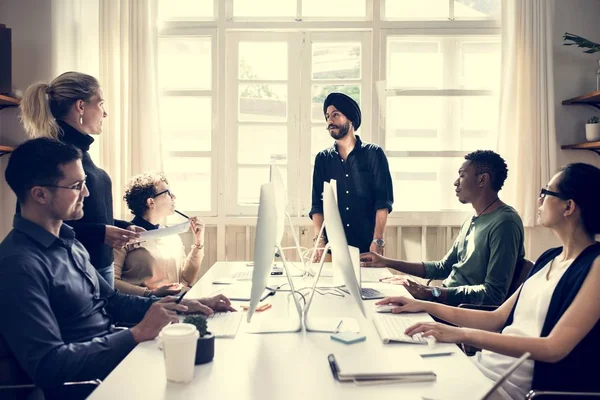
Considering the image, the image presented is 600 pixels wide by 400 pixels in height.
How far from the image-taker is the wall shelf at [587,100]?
3.55 metres

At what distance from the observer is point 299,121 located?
4.01m

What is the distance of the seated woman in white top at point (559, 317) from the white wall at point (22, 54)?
9.24ft

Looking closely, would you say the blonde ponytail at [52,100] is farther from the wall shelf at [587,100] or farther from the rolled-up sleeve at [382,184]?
the wall shelf at [587,100]

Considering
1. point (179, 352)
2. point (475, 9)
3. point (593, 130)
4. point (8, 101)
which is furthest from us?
point (475, 9)

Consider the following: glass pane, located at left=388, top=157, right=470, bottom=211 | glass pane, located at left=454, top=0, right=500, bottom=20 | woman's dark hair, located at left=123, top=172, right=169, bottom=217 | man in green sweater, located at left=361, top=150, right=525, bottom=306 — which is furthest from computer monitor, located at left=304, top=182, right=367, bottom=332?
glass pane, located at left=454, top=0, right=500, bottom=20

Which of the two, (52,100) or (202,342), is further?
(52,100)

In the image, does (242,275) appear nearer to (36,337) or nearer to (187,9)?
(36,337)

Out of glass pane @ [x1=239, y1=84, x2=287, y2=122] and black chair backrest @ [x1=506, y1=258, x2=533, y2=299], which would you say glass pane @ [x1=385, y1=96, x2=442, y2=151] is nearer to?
glass pane @ [x1=239, y1=84, x2=287, y2=122]

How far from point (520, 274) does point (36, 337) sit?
1.84m

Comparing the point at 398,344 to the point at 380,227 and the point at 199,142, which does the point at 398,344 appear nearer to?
the point at 380,227

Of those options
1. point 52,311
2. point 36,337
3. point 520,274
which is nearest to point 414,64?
point 520,274

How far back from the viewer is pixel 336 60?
4016mm

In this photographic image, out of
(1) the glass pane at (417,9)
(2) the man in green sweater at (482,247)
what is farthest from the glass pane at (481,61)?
(2) the man in green sweater at (482,247)

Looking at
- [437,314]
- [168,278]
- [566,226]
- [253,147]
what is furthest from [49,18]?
[566,226]
